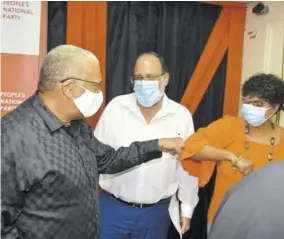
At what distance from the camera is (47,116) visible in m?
1.34

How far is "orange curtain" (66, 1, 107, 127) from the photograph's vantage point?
2459 millimetres

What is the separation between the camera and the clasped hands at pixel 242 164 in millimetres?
1705

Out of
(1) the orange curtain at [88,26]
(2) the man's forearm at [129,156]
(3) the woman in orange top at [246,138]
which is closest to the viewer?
(2) the man's forearm at [129,156]

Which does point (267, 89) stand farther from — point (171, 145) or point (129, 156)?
point (129, 156)

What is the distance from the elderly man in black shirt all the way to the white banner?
102cm

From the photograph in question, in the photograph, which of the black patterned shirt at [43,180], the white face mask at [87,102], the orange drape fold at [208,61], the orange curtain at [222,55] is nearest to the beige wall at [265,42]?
the orange curtain at [222,55]

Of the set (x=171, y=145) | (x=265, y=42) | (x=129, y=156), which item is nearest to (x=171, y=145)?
(x=171, y=145)

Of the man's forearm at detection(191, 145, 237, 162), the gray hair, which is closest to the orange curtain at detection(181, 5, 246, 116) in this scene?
the man's forearm at detection(191, 145, 237, 162)

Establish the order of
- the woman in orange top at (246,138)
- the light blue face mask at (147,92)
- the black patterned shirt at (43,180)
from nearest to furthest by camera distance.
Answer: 1. the black patterned shirt at (43,180)
2. the woman in orange top at (246,138)
3. the light blue face mask at (147,92)

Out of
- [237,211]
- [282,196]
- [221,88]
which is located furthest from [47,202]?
[221,88]

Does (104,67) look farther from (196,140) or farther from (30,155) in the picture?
(30,155)

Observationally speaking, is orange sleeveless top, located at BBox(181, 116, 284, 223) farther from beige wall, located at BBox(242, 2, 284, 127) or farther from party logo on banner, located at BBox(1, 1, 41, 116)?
party logo on banner, located at BBox(1, 1, 41, 116)

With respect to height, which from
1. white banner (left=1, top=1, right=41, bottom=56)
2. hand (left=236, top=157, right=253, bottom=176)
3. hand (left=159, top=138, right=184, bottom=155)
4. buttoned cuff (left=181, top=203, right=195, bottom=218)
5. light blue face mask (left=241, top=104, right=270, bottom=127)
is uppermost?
white banner (left=1, top=1, right=41, bottom=56)

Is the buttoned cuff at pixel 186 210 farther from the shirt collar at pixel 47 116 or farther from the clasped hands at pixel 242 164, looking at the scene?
the shirt collar at pixel 47 116
